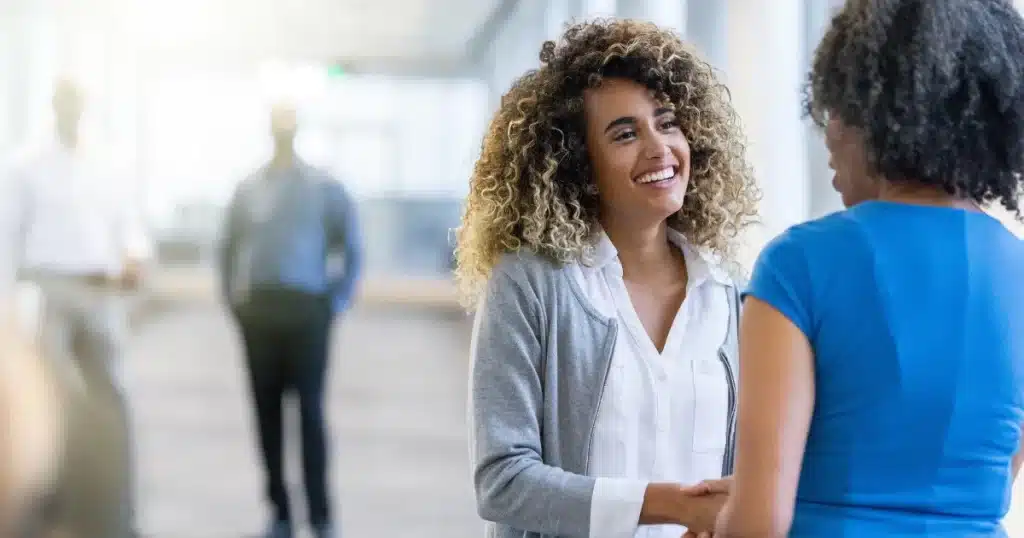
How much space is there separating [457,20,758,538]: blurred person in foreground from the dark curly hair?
44 centimetres

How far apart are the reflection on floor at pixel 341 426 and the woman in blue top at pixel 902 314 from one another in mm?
1957

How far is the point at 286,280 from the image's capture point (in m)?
2.64

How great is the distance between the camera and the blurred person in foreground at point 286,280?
8.56 feet

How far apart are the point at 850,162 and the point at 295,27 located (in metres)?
2.03

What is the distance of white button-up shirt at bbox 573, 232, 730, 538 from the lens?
1.22 meters

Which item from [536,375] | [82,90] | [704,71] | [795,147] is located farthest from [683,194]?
[82,90]

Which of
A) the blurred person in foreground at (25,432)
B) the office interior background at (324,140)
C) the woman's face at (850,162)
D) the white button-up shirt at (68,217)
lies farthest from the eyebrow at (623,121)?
the blurred person in foreground at (25,432)

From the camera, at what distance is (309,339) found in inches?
106

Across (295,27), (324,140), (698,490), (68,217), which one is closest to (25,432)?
(68,217)

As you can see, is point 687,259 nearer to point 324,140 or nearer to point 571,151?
point 571,151

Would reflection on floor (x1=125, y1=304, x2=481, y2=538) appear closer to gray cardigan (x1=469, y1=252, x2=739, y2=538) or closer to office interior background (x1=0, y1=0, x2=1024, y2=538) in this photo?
office interior background (x1=0, y1=0, x2=1024, y2=538)

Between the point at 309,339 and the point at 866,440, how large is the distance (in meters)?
2.03

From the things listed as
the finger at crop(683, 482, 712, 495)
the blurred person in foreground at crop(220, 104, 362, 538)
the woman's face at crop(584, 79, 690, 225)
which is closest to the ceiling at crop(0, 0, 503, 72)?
the blurred person in foreground at crop(220, 104, 362, 538)

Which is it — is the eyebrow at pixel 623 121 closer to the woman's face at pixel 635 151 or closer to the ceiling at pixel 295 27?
the woman's face at pixel 635 151
